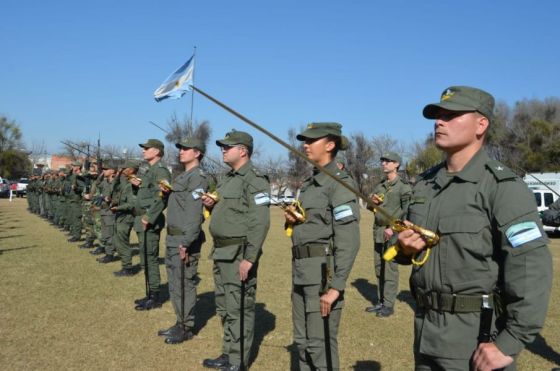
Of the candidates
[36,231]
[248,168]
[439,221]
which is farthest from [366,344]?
[36,231]

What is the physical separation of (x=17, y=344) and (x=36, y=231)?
1389cm

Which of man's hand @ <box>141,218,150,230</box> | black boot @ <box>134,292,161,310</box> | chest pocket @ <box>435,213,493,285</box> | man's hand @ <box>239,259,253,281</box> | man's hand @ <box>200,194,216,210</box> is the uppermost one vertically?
man's hand @ <box>200,194,216,210</box>

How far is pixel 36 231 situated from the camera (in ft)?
61.3

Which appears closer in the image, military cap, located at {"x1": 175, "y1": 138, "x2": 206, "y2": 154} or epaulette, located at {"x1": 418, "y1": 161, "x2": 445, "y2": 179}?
epaulette, located at {"x1": 418, "y1": 161, "x2": 445, "y2": 179}

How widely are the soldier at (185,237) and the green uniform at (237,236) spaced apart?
83cm

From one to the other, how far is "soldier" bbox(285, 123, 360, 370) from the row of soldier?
0.01 metres

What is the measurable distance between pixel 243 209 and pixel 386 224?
11.1 feet

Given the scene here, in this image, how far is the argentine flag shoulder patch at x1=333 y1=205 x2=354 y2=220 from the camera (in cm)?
417

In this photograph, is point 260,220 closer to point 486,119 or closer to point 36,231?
point 486,119

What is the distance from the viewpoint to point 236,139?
18.7 feet

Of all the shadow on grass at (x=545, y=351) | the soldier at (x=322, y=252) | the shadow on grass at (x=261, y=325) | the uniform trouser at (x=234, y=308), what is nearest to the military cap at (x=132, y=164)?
the shadow on grass at (x=261, y=325)

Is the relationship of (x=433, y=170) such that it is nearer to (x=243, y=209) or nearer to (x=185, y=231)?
(x=243, y=209)

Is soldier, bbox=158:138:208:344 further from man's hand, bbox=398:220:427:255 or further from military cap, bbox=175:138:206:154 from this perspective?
man's hand, bbox=398:220:427:255

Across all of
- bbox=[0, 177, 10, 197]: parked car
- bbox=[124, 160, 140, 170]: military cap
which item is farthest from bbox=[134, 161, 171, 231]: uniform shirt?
bbox=[0, 177, 10, 197]: parked car
